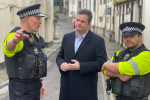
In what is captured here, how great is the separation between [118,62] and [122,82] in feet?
1.16

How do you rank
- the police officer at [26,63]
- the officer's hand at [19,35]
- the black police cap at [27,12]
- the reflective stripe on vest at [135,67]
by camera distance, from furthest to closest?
1. the black police cap at [27,12]
2. the police officer at [26,63]
3. the reflective stripe on vest at [135,67]
4. the officer's hand at [19,35]

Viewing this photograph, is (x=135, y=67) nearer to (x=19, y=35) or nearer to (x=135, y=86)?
(x=135, y=86)

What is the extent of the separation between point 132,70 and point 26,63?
1518 mm

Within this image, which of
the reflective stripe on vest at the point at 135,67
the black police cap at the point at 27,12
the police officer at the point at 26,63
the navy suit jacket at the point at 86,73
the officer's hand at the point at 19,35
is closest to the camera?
the officer's hand at the point at 19,35

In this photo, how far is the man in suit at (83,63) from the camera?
11.5 feet

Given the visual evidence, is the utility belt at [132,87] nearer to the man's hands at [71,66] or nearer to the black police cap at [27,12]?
the man's hands at [71,66]

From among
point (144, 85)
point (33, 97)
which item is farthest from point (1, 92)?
point (144, 85)

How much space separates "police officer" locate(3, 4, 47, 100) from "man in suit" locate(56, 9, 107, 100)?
1.42 feet

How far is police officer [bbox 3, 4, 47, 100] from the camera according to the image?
10.7 ft

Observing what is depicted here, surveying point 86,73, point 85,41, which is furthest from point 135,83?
point 85,41

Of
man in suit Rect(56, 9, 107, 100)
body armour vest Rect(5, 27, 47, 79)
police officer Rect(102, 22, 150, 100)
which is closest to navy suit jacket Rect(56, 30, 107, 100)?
man in suit Rect(56, 9, 107, 100)

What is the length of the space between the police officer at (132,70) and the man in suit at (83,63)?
27 cm

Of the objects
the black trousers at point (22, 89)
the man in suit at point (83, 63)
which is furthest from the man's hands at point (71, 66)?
the black trousers at point (22, 89)

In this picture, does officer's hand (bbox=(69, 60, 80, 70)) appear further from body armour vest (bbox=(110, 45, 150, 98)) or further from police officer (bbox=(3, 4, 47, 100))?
body armour vest (bbox=(110, 45, 150, 98))
